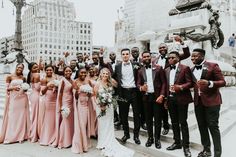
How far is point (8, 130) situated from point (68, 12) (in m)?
109

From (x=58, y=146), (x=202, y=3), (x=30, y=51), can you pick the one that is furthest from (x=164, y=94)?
(x=30, y=51)

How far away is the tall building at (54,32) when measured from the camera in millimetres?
103312

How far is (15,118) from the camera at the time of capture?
6.82 m

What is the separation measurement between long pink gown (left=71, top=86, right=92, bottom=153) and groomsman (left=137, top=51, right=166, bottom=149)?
1213 mm

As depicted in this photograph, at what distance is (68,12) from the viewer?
110750 millimetres

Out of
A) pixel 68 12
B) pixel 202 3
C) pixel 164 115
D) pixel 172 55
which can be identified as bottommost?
pixel 164 115

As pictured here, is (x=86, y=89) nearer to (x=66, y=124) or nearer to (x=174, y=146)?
(x=66, y=124)

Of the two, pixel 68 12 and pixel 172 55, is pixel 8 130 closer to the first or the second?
pixel 172 55

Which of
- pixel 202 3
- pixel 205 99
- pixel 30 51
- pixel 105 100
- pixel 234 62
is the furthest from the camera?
pixel 30 51

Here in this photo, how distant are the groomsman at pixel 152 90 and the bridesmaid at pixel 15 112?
2.92 metres

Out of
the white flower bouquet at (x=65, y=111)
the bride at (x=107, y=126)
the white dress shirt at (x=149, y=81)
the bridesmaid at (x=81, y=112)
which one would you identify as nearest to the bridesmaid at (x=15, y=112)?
the white flower bouquet at (x=65, y=111)

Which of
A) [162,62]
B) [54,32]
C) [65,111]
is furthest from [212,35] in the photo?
[54,32]

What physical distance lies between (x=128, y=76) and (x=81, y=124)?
1398 mm

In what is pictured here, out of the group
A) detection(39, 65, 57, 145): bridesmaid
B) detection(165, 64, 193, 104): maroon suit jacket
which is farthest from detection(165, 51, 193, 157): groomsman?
detection(39, 65, 57, 145): bridesmaid
